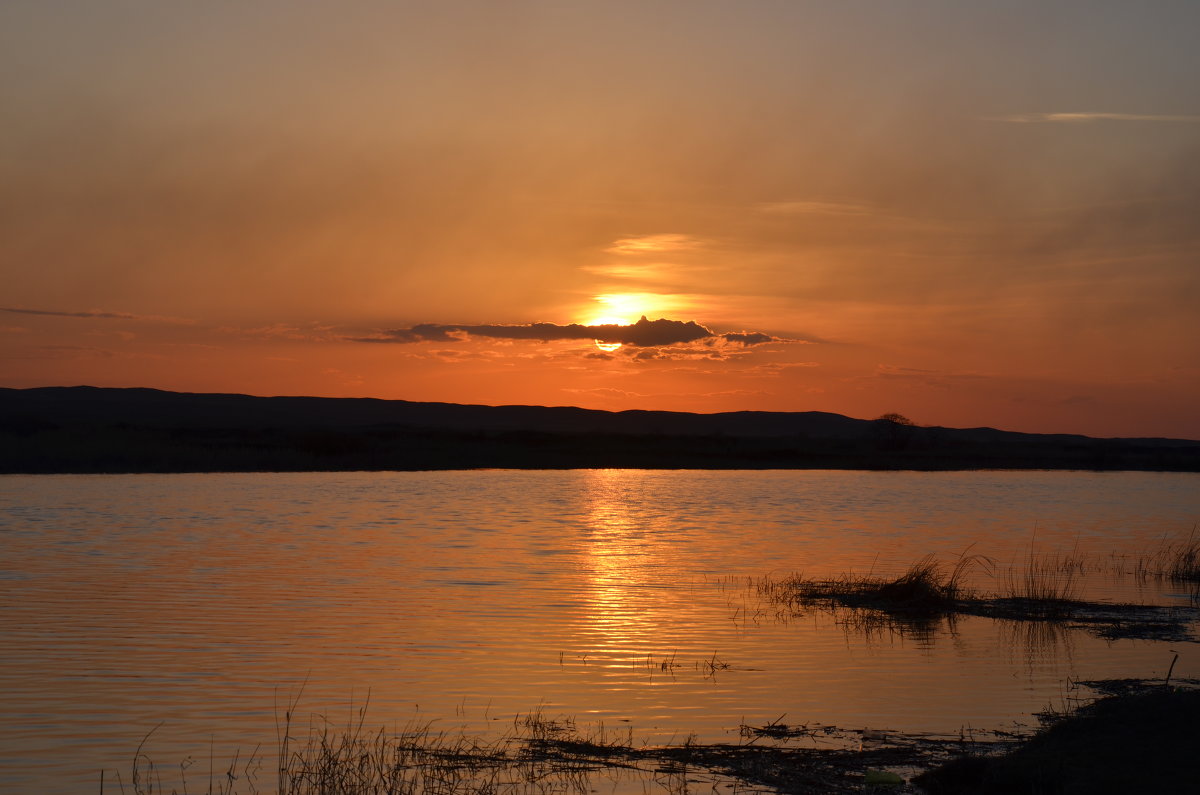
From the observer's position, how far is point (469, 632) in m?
17.6

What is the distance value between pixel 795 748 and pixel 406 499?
4005 centimetres

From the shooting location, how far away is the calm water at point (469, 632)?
41.1ft

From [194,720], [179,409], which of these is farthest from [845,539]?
[179,409]

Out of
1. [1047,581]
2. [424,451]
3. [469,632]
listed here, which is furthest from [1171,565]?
[424,451]

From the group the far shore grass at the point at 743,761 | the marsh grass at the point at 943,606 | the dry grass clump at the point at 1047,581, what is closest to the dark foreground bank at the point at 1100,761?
the far shore grass at the point at 743,761

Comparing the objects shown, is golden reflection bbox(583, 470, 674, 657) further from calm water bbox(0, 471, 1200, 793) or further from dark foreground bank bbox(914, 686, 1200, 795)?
dark foreground bank bbox(914, 686, 1200, 795)

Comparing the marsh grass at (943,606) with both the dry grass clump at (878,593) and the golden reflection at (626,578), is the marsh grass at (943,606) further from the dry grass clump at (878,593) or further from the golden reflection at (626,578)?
the golden reflection at (626,578)

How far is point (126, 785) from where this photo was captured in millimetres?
9836

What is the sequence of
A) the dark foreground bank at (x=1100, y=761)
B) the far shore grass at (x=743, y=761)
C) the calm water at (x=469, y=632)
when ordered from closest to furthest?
the dark foreground bank at (x=1100, y=761) < the far shore grass at (x=743, y=761) < the calm water at (x=469, y=632)

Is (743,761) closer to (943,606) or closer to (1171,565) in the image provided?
(943,606)

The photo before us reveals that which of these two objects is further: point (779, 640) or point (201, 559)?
point (201, 559)

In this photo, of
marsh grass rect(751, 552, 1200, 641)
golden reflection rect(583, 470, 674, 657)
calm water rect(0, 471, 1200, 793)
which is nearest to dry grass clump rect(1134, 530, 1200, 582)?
calm water rect(0, 471, 1200, 793)

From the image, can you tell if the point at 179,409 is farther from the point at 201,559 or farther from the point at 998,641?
the point at 998,641

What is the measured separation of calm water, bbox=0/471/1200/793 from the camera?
12.5 m
